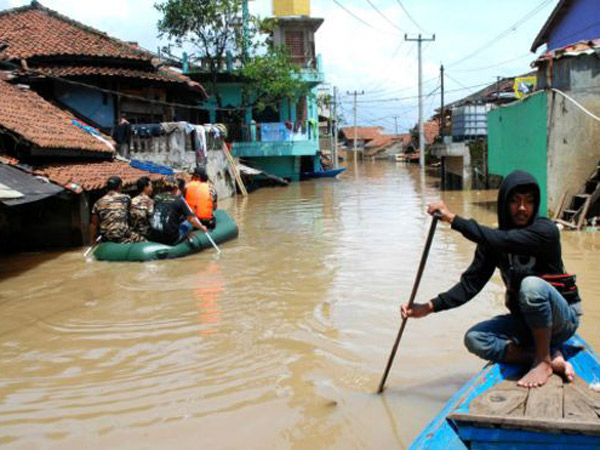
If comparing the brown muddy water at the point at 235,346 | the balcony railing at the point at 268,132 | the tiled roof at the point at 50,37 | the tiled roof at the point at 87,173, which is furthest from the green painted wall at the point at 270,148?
the brown muddy water at the point at 235,346

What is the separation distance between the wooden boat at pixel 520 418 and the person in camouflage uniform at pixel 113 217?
8200 millimetres

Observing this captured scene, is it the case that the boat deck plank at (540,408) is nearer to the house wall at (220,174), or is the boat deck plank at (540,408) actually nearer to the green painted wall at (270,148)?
the house wall at (220,174)

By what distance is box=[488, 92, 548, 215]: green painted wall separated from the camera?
484 inches

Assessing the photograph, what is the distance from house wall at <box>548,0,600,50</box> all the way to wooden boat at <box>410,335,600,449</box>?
19123 mm

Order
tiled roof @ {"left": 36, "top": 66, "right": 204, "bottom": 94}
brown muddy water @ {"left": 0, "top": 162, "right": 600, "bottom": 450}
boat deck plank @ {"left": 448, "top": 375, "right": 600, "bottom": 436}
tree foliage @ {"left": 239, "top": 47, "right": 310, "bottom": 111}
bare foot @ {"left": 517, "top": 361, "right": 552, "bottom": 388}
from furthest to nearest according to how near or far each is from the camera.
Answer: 1. tree foliage @ {"left": 239, "top": 47, "right": 310, "bottom": 111}
2. tiled roof @ {"left": 36, "top": 66, "right": 204, "bottom": 94}
3. brown muddy water @ {"left": 0, "top": 162, "right": 600, "bottom": 450}
4. bare foot @ {"left": 517, "top": 361, "right": 552, "bottom": 388}
5. boat deck plank @ {"left": 448, "top": 375, "right": 600, "bottom": 436}

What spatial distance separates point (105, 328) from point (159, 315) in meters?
0.68

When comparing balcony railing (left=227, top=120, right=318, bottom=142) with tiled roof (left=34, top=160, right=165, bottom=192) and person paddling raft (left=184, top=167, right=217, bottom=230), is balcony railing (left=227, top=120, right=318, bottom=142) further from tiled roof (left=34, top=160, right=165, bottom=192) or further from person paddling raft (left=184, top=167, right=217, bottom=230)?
person paddling raft (left=184, top=167, right=217, bottom=230)

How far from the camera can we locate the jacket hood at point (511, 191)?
331 cm

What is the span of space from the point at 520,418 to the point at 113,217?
8705mm

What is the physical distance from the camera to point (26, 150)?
36.2 feet

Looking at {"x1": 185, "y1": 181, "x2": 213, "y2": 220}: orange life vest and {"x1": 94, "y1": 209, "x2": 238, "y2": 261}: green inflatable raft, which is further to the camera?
{"x1": 185, "y1": 181, "x2": 213, "y2": 220}: orange life vest

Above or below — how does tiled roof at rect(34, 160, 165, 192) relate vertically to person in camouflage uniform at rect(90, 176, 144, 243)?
above

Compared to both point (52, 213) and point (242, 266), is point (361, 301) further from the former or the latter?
point (52, 213)

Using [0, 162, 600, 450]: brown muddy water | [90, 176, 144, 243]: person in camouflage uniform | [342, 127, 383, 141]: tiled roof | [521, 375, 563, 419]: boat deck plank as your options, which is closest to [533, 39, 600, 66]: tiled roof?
[0, 162, 600, 450]: brown muddy water
